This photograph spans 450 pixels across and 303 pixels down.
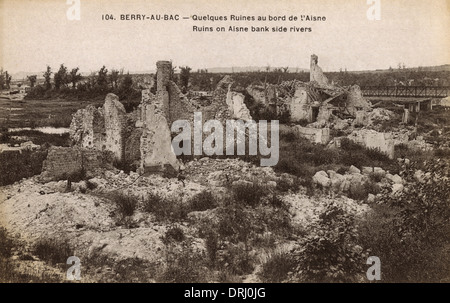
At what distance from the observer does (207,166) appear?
9.65 metres

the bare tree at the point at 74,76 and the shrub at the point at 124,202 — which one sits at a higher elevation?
the bare tree at the point at 74,76

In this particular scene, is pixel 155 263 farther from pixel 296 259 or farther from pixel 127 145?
pixel 127 145

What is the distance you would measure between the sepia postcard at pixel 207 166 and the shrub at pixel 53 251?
24mm

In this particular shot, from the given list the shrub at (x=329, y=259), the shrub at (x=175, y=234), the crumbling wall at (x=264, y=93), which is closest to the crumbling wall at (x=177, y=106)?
the shrub at (x=175, y=234)

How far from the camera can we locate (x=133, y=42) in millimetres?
8695

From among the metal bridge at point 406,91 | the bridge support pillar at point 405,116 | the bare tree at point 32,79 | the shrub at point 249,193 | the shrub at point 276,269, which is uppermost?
the bare tree at point 32,79

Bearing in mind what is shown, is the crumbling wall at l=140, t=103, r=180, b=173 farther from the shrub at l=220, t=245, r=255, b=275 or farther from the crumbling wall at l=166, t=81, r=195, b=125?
the shrub at l=220, t=245, r=255, b=275

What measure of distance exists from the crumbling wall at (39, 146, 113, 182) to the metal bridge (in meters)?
9.60

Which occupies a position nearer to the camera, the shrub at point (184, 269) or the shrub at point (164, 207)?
the shrub at point (184, 269)

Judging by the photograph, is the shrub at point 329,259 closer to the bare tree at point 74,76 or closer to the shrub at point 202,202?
the shrub at point 202,202

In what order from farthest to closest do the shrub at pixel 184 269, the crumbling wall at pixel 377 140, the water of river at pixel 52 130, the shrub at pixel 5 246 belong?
the crumbling wall at pixel 377 140 → the water of river at pixel 52 130 → the shrub at pixel 5 246 → the shrub at pixel 184 269

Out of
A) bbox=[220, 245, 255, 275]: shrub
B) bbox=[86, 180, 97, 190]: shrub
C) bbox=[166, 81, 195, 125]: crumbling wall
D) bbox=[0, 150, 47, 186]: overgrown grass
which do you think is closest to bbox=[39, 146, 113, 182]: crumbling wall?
bbox=[86, 180, 97, 190]: shrub

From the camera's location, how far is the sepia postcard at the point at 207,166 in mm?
6754

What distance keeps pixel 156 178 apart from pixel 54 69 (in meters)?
3.97
